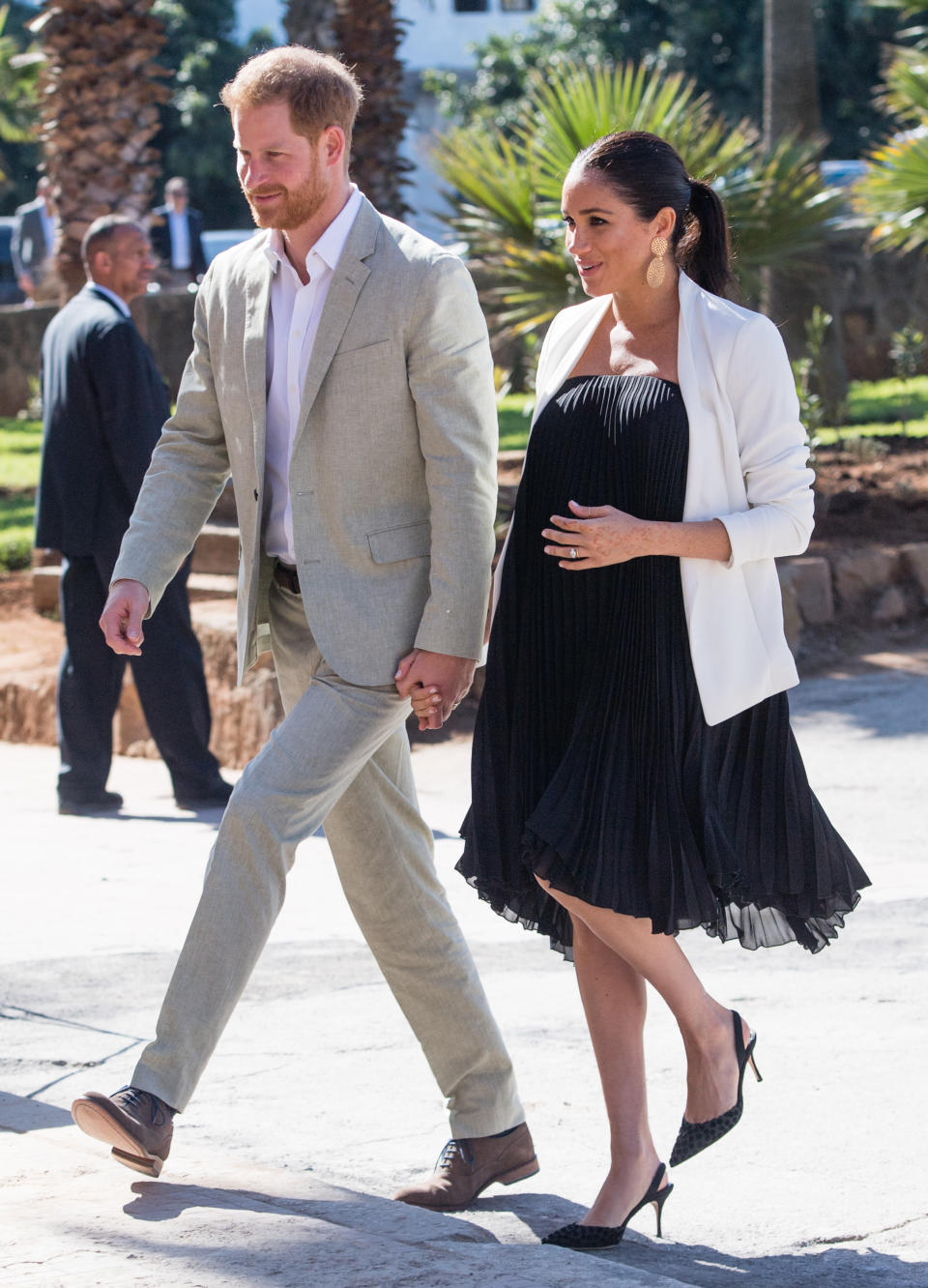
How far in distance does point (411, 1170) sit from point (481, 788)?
751 mm

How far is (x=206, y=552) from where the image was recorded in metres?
8.92

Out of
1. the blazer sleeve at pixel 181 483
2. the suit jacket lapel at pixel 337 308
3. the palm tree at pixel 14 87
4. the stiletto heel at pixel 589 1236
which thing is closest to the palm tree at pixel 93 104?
the palm tree at pixel 14 87

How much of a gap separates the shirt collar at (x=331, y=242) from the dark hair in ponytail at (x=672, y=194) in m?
0.40

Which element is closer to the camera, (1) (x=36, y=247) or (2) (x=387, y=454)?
(2) (x=387, y=454)

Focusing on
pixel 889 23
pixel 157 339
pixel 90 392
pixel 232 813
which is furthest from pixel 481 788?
pixel 889 23

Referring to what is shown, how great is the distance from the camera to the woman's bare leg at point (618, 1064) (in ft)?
9.53

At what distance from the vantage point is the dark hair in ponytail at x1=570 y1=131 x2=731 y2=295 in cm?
300

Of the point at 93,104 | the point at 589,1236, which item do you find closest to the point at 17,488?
the point at 93,104

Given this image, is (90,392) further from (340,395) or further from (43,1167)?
(43,1167)

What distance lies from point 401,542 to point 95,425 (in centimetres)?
361

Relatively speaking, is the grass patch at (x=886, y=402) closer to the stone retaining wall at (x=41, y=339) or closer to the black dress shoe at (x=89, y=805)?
the stone retaining wall at (x=41, y=339)

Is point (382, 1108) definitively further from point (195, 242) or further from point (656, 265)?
point (195, 242)

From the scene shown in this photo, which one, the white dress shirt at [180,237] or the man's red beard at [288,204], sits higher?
the man's red beard at [288,204]

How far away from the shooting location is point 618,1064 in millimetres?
2988
